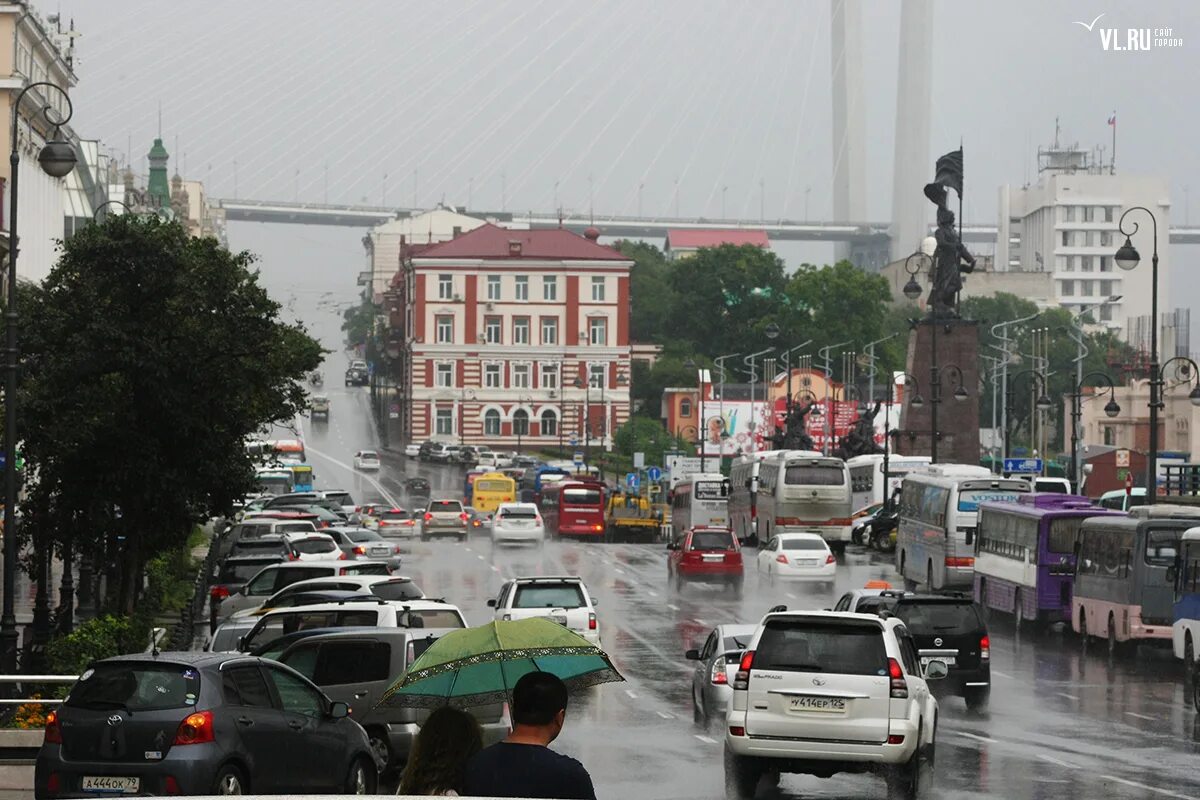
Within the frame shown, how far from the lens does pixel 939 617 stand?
28984mm

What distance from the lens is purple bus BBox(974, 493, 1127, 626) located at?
4112 centimetres

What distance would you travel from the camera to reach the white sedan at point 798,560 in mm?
54594

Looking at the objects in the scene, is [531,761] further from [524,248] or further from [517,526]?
[524,248]

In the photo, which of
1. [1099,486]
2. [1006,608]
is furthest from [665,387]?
[1006,608]

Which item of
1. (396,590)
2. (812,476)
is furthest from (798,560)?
(396,590)

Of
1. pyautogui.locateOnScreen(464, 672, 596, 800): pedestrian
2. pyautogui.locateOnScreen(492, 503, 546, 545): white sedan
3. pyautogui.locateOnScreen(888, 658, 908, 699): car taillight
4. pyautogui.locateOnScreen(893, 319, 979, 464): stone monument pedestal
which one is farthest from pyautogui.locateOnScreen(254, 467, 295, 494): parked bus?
pyautogui.locateOnScreen(464, 672, 596, 800): pedestrian

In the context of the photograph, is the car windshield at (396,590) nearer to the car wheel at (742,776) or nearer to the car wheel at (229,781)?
the car wheel at (742,776)

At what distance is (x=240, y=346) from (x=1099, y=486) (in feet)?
257

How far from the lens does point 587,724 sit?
2545cm

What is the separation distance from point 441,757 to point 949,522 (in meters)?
41.7

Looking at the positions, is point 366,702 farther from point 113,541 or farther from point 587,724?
point 113,541

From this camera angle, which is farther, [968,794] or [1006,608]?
[1006,608]

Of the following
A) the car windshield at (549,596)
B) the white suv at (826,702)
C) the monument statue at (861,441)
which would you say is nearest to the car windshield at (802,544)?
the car windshield at (549,596)

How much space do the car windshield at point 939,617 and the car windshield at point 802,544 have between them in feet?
86.1
